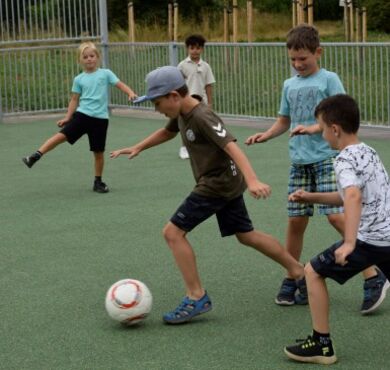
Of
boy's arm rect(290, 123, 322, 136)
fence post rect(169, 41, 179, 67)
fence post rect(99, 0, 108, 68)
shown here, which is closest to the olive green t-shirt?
boy's arm rect(290, 123, 322, 136)

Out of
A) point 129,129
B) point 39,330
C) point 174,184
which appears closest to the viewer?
point 39,330

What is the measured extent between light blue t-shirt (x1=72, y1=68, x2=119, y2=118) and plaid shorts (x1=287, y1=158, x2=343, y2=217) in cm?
490

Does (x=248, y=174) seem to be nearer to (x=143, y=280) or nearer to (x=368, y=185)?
(x=368, y=185)

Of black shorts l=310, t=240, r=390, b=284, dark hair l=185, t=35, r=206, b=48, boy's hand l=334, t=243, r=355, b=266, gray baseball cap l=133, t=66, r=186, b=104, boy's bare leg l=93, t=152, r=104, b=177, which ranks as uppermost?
dark hair l=185, t=35, r=206, b=48

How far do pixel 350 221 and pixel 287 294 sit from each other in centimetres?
162

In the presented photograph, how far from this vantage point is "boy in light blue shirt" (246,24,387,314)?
5.98 m

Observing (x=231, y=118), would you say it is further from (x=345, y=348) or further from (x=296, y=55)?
(x=345, y=348)

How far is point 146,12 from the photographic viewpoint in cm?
4181

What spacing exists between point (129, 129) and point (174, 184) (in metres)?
5.47

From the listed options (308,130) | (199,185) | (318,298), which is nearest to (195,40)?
(199,185)

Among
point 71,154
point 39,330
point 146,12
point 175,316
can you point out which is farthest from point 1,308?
point 146,12

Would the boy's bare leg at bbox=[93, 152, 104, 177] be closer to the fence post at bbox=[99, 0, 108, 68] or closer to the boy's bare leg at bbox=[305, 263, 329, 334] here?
the boy's bare leg at bbox=[305, 263, 329, 334]

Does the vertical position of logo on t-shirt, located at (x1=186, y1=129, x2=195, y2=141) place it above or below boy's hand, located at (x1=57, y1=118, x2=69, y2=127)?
above

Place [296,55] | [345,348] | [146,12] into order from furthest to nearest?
[146,12], [296,55], [345,348]
